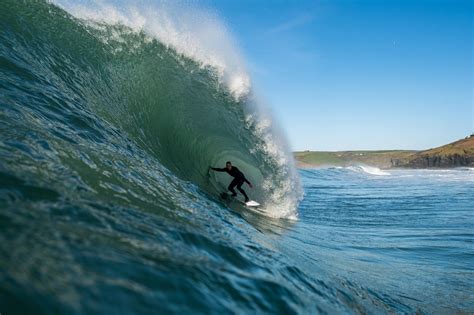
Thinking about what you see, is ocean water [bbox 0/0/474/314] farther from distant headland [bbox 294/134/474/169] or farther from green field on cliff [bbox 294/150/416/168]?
green field on cliff [bbox 294/150/416/168]

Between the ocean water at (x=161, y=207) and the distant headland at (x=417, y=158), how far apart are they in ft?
241

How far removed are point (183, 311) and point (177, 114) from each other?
8530 millimetres

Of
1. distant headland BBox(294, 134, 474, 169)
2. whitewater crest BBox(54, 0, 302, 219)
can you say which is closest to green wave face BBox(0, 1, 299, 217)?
whitewater crest BBox(54, 0, 302, 219)

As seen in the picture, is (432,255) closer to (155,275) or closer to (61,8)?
(155,275)

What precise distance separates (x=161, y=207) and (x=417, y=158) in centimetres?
9221

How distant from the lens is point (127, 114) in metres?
8.40

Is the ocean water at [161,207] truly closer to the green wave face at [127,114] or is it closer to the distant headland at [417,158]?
the green wave face at [127,114]

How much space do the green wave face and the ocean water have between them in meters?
0.04

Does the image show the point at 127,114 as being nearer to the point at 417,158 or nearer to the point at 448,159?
the point at 448,159

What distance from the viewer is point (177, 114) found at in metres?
10.7

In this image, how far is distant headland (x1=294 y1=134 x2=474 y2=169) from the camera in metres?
79.4

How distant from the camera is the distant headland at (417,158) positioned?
7944 cm

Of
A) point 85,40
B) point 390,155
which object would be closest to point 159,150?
point 85,40

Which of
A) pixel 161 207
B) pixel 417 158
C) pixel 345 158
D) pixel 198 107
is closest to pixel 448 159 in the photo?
pixel 417 158
